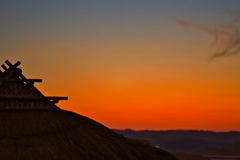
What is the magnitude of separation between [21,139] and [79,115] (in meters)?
4.20

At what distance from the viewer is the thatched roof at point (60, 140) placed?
13461 millimetres

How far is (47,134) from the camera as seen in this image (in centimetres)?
1455

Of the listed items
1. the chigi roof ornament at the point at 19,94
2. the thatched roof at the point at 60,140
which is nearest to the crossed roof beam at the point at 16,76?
the chigi roof ornament at the point at 19,94

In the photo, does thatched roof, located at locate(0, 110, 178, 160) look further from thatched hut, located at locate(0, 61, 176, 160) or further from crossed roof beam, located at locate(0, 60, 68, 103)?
crossed roof beam, located at locate(0, 60, 68, 103)

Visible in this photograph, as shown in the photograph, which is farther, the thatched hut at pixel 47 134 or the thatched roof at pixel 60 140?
the thatched hut at pixel 47 134

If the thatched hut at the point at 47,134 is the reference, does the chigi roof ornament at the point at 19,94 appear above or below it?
above

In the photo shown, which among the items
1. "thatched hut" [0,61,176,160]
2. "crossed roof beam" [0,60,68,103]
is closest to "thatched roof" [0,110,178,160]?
"thatched hut" [0,61,176,160]

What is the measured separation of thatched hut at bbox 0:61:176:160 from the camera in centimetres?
1359

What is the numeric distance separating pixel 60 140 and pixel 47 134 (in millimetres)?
675

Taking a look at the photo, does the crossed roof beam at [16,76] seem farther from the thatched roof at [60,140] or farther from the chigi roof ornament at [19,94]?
the thatched roof at [60,140]

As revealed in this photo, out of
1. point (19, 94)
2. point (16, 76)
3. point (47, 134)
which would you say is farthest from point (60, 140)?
point (16, 76)

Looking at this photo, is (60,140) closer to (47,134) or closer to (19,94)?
(47,134)

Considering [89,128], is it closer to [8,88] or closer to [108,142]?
[108,142]

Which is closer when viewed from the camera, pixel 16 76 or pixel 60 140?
pixel 60 140
